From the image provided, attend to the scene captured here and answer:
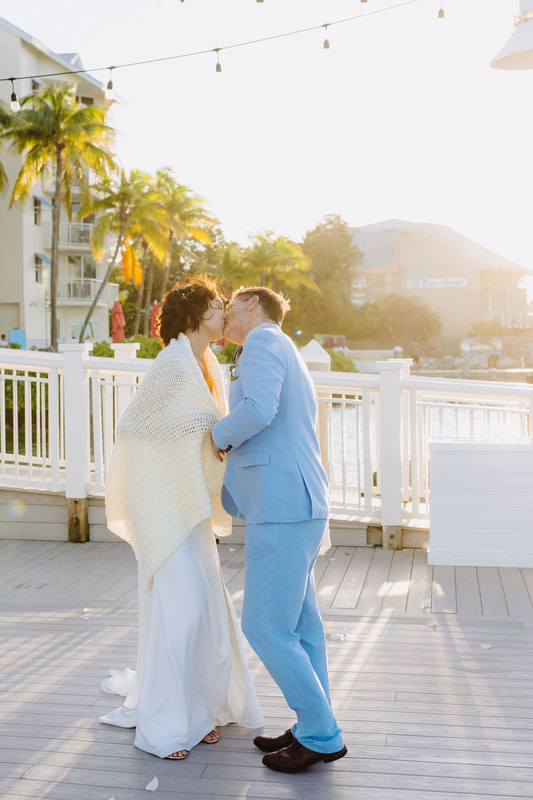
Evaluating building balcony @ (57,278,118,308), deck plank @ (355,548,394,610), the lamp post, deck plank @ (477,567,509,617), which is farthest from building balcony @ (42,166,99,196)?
deck plank @ (477,567,509,617)

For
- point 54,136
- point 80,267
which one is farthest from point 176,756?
point 80,267

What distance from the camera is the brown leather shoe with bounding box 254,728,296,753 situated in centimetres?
339

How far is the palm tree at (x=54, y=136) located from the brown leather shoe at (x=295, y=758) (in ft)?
97.9

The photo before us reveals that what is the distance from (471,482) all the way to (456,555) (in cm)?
51

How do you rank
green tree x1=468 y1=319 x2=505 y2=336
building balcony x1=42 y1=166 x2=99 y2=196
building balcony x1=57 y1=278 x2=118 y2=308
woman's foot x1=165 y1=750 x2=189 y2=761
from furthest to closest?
1. green tree x1=468 y1=319 x2=505 y2=336
2. building balcony x1=57 y1=278 x2=118 y2=308
3. building balcony x1=42 y1=166 x2=99 y2=196
4. woman's foot x1=165 y1=750 x2=189 y2=761

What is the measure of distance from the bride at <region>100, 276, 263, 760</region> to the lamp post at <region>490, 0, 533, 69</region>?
9.07 ft

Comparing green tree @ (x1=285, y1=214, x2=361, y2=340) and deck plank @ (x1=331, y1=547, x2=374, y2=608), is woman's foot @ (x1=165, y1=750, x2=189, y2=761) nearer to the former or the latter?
deck plank @ (x1=331, y1=547, x2=374, y2=608)

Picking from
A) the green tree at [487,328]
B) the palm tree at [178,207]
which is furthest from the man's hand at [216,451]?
the green tree at [487,328]

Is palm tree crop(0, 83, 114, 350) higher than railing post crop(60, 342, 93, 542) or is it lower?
higher

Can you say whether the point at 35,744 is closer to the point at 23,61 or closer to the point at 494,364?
the point at 23,61

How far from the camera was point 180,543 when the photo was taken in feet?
11.4

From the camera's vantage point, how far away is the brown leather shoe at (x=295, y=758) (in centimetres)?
322

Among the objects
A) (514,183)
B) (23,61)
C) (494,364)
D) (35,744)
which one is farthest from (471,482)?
(494,364)

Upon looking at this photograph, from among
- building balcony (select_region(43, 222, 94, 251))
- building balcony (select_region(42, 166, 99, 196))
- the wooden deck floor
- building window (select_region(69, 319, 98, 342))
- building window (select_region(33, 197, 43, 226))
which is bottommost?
the wooden deck floor
